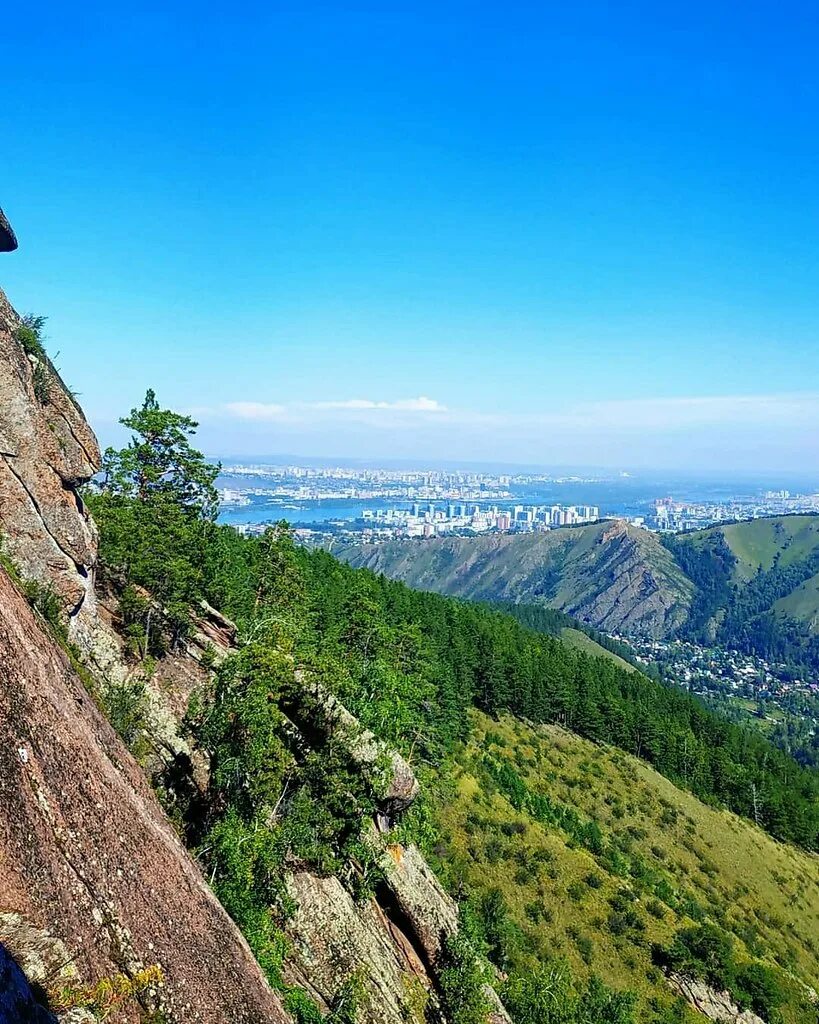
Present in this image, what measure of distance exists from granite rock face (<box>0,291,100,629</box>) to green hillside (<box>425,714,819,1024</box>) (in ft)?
75.7

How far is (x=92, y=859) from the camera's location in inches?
415

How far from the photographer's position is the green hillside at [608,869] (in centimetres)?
3178

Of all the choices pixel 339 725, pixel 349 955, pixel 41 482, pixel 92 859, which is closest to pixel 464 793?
pixel 349 955

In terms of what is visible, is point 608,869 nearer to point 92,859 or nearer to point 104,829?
point 104,829

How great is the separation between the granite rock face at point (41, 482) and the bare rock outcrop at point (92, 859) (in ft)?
20.8

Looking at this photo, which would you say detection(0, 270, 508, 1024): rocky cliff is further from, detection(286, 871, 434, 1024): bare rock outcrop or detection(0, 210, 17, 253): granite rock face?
detection(0, 210, 17, 253): granite rock face

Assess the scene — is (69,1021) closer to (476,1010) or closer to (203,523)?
(476,1010)

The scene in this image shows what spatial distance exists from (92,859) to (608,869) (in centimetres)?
3790

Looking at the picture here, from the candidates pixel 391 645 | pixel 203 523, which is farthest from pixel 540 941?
pixel 203 523

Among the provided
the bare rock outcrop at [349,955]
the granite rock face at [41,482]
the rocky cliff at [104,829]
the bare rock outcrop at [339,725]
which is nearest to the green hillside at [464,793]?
the bare rock outcrop at [339,725]

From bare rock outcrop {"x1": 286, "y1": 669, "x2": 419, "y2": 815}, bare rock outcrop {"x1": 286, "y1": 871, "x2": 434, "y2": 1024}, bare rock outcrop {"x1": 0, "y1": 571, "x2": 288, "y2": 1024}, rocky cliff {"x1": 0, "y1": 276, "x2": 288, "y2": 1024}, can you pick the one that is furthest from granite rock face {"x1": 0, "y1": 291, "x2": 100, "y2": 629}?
bare rock outcrop {"x1": 286, "y1": 871, "x2": 434, "y2": 1024}

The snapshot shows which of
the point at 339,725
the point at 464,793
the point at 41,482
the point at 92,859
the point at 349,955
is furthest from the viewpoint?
the point at 464,793

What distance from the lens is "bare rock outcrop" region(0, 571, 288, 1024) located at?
30.9 feet

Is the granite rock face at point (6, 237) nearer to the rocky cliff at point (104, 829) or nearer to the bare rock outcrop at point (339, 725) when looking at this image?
the rocky cliff at point (104, 829)
